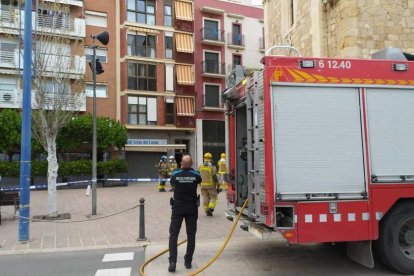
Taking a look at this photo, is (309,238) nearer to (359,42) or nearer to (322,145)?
(322,145)

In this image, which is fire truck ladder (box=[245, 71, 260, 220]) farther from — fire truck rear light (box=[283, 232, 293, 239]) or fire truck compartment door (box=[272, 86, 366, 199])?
fire truck rear light (box=[283, 232, 293, 239])

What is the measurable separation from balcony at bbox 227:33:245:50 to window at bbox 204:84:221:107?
14.7 ft

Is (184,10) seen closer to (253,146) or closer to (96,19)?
(96,19)

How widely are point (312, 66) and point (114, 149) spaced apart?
29646mm

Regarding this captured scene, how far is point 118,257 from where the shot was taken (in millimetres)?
7887

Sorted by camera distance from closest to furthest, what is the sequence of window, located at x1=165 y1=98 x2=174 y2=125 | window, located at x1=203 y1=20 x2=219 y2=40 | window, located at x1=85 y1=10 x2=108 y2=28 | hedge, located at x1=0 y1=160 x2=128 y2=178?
hedge, located at x1=0 y1=160 x2=128 y2=178, window, located at x1=85 y1=10 x2=108 y2=28, window, located at x1=165 y1=98 x2=174 y2=125, window, located at x1=203 y1=20 x2=219 y2=40

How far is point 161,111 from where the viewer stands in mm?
37906

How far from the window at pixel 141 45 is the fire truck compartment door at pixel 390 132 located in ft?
107

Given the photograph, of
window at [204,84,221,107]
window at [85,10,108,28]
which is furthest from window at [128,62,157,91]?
window at [204,84,221,107]

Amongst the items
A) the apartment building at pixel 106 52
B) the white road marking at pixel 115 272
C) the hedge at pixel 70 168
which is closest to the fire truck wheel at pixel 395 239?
the white road marking at pixel 115 272

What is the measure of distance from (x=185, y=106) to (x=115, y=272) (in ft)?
107

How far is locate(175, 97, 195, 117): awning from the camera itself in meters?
38.6

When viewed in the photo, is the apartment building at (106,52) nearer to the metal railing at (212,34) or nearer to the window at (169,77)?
the window at (169,77)

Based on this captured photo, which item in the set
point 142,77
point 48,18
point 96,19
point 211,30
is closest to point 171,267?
point 48,18
